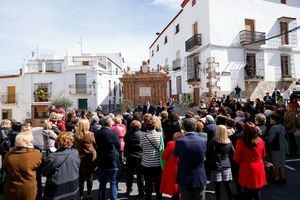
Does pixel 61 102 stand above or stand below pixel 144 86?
below

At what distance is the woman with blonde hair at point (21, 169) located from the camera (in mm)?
3826

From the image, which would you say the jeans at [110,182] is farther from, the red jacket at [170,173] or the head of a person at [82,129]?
the red jacket at [170,173]

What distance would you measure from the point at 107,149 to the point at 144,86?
17641 millimetres

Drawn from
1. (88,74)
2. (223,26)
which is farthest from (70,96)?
(223,26)

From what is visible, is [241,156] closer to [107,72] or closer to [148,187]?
[148,187]

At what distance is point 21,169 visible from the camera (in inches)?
151

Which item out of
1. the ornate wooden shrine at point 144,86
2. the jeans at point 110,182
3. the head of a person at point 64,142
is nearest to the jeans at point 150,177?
the jeans at point 110,182

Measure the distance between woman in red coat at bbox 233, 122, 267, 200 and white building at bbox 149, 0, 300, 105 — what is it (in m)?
16.3

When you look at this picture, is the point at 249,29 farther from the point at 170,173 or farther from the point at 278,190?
the point at 170,173

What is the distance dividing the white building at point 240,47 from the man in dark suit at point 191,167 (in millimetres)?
17016

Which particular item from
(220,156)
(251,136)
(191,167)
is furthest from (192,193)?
(251,136)

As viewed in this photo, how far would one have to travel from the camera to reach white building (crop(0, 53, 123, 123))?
31156 millimetres

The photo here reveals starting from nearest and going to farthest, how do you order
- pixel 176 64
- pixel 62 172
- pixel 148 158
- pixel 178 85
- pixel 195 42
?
pixel 62 172
pixel 148 158
pixel 195 42
pixel 176 64
pixel 178 85

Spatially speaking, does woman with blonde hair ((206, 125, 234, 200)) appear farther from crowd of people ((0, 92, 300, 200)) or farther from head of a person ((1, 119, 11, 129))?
head of a person ((1, 119, 11, 129))
